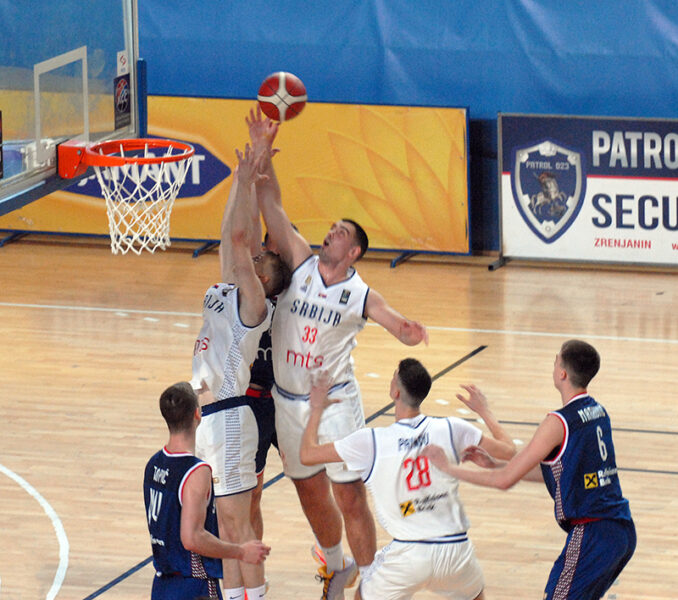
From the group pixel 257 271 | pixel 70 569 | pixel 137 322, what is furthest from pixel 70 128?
pixel 137 322

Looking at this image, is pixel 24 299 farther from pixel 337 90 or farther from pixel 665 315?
pixel 665 315

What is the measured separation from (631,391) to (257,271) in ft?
17.3

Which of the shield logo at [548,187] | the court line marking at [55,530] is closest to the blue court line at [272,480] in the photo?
the court line marking at [55,530]

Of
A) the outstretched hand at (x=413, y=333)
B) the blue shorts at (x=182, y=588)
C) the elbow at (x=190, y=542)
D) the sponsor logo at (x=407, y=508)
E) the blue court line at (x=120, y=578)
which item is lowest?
the blue court line at (x=120, y=578)

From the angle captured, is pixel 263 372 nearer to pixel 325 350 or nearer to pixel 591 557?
pixel 325 350

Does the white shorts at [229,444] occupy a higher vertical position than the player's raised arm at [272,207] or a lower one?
lower

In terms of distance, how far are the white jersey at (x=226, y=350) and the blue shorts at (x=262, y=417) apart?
22 centimetres

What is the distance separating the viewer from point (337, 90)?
17125 millimetres

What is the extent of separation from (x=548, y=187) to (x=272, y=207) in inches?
348

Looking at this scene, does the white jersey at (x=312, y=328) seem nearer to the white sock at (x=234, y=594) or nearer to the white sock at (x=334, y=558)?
the white sock at (x=334, y=558)

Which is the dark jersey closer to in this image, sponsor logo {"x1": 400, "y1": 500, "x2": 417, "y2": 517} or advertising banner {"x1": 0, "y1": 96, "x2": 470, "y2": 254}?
sponsor logo {"x1": 400, "y1": 500, "x2": 417, "y2": 517}

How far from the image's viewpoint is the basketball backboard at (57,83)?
8188 millimetres

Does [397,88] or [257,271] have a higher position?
[397,88]

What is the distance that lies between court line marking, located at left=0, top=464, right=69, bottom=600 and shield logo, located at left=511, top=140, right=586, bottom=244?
27.2 ft
